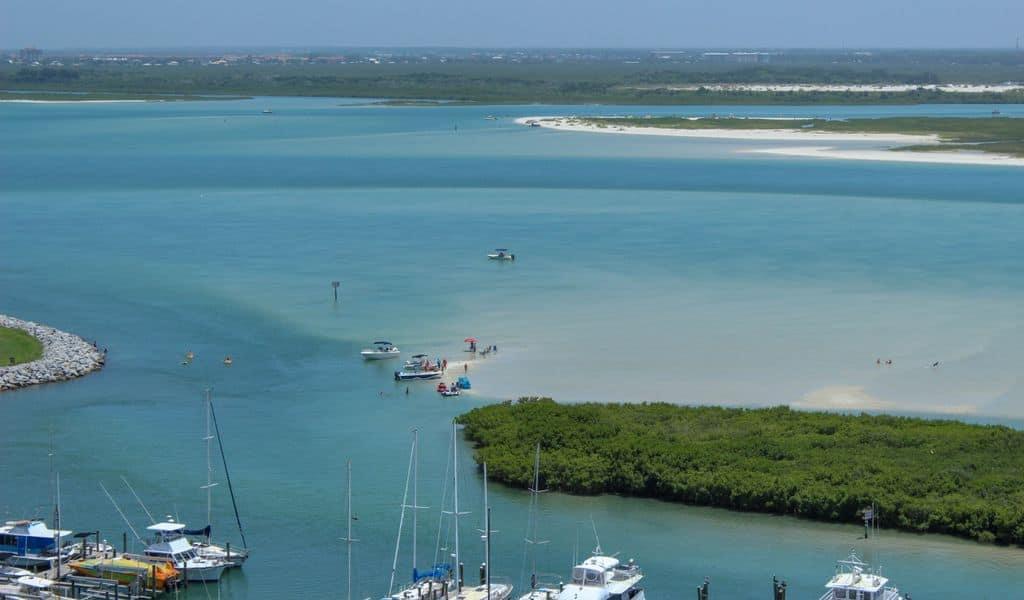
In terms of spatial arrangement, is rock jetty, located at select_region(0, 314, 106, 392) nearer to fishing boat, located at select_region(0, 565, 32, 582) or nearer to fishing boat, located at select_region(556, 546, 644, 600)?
fishing boat, located at select_region(0, 565, 32, 582)

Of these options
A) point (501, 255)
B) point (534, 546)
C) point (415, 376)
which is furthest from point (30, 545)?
point (501, 255)

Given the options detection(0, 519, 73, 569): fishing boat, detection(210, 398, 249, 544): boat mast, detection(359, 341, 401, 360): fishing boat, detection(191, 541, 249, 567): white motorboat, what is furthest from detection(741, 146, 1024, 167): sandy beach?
detection(0, 519, 73, 569): fishing boat

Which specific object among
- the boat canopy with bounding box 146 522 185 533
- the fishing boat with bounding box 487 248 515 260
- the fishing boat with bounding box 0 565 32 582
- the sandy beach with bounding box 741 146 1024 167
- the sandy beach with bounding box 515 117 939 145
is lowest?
the fishing boat with bounding box 0 565 32 582

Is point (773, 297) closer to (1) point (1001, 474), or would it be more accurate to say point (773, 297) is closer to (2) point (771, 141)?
(1) point (1001, 474)

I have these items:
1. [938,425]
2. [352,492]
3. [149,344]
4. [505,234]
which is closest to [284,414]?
[352,492]

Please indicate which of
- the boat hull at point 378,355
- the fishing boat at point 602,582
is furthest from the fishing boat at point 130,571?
the boat hull at point 378,355

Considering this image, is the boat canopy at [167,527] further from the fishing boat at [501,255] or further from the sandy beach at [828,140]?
the sandy beach at [828,140]
